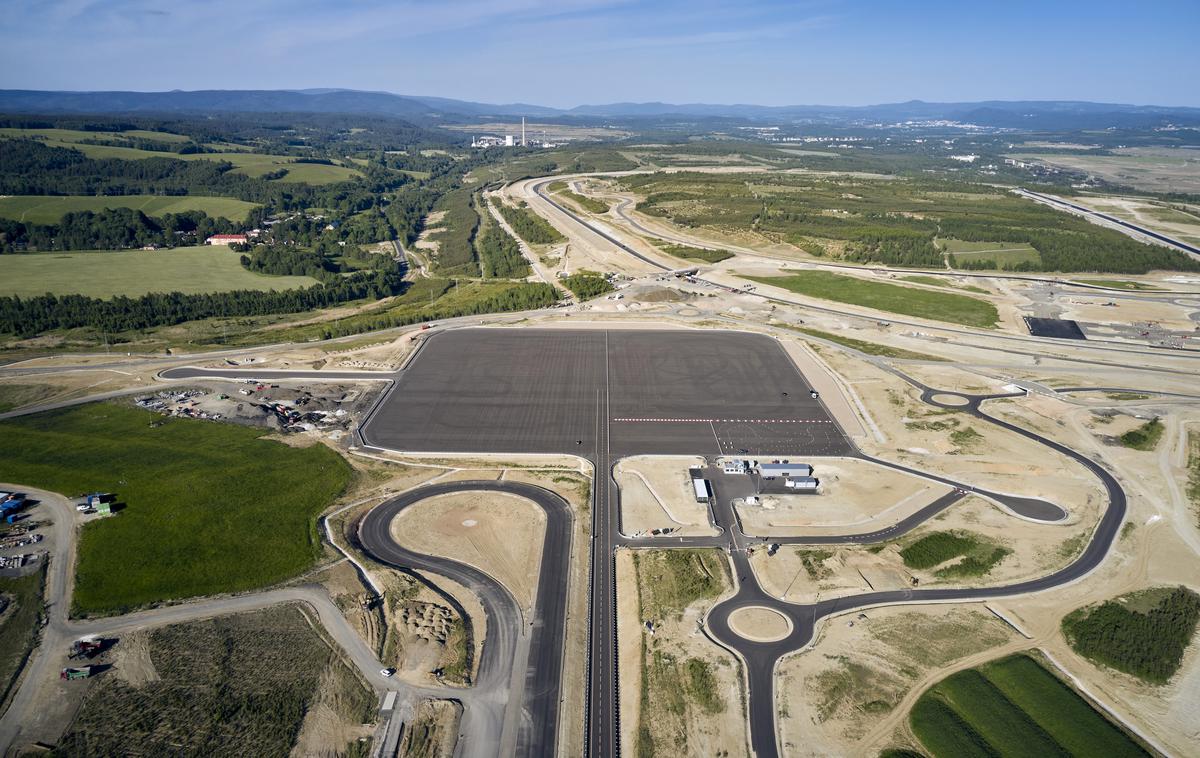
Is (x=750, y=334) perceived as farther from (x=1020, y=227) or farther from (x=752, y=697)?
(x=1020, y=227)

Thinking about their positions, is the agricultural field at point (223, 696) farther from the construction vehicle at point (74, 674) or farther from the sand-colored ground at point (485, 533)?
the sand-colored ground at point (485, 533)

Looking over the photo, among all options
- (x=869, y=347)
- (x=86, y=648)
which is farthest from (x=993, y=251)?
(x=86, y=648)

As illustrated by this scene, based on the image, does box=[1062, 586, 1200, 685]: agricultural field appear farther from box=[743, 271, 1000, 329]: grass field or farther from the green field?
box=[743, 271, 1000, 329]: grass field

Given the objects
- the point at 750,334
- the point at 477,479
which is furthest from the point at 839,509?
the point at 750,334

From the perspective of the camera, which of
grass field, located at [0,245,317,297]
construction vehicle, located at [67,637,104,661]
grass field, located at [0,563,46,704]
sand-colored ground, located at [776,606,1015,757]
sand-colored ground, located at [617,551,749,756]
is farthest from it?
grass field, located at [0,245,317,297]

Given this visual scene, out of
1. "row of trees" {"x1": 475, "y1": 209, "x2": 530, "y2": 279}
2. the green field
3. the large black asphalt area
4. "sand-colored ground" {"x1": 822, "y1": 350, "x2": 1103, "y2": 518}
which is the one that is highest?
"row of trees" {"x1": 475, "y1": 209, "x2": 530, "y2": 279}

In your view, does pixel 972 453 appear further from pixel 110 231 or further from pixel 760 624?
pixel 110 231


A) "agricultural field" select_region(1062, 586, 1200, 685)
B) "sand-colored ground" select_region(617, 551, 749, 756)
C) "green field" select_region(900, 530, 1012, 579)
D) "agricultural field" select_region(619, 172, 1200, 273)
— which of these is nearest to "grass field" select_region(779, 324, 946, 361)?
"green field" select_region(900, 530, 1012, 579)
